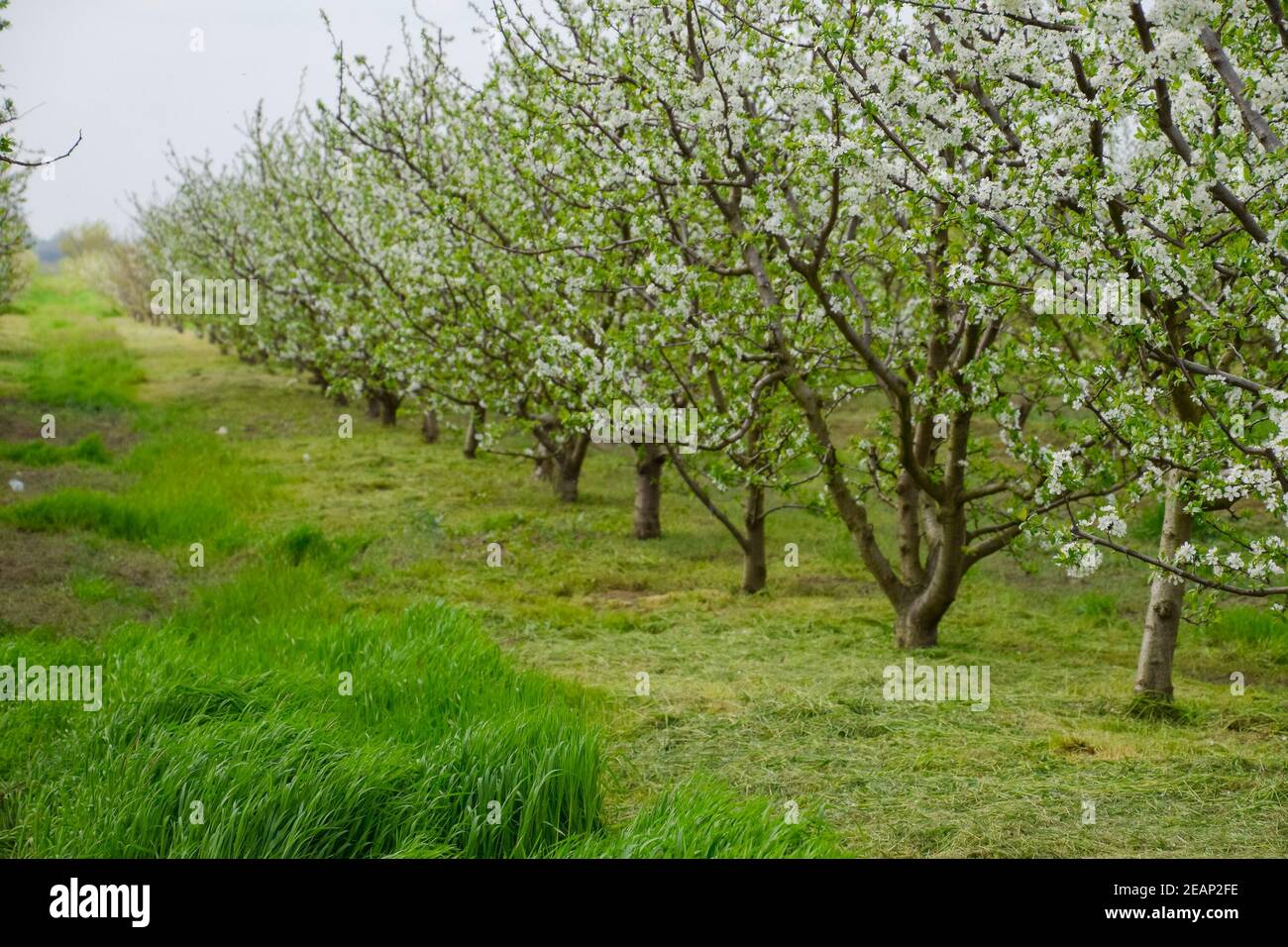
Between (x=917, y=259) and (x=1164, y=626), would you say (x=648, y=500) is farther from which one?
(x=1164, y=626)

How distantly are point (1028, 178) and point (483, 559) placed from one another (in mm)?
8800

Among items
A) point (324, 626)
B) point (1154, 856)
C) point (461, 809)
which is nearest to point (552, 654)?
point (324, 626)

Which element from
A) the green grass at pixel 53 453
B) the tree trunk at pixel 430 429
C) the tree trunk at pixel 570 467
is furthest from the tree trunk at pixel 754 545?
the tree trunk at pixel 430 429

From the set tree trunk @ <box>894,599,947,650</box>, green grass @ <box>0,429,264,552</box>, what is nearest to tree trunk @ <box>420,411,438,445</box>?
green grass @ <box>0,429,264,552</box>

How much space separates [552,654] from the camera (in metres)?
9.62

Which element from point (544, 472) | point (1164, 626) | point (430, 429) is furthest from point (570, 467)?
point (1164, 626)

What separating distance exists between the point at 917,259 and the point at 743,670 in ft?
13.2

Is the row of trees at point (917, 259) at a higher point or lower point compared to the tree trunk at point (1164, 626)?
higher

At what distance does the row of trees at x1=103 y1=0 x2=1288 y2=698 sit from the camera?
610 centimetres

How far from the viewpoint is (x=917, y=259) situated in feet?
31.4

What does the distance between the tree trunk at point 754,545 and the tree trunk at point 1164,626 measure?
516cm

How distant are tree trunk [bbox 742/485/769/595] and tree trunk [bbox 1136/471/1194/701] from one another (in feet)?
16.9

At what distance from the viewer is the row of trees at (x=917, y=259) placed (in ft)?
20.0

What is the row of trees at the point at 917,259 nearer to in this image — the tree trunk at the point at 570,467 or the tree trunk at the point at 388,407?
the tree trunk at the point at 570,467
